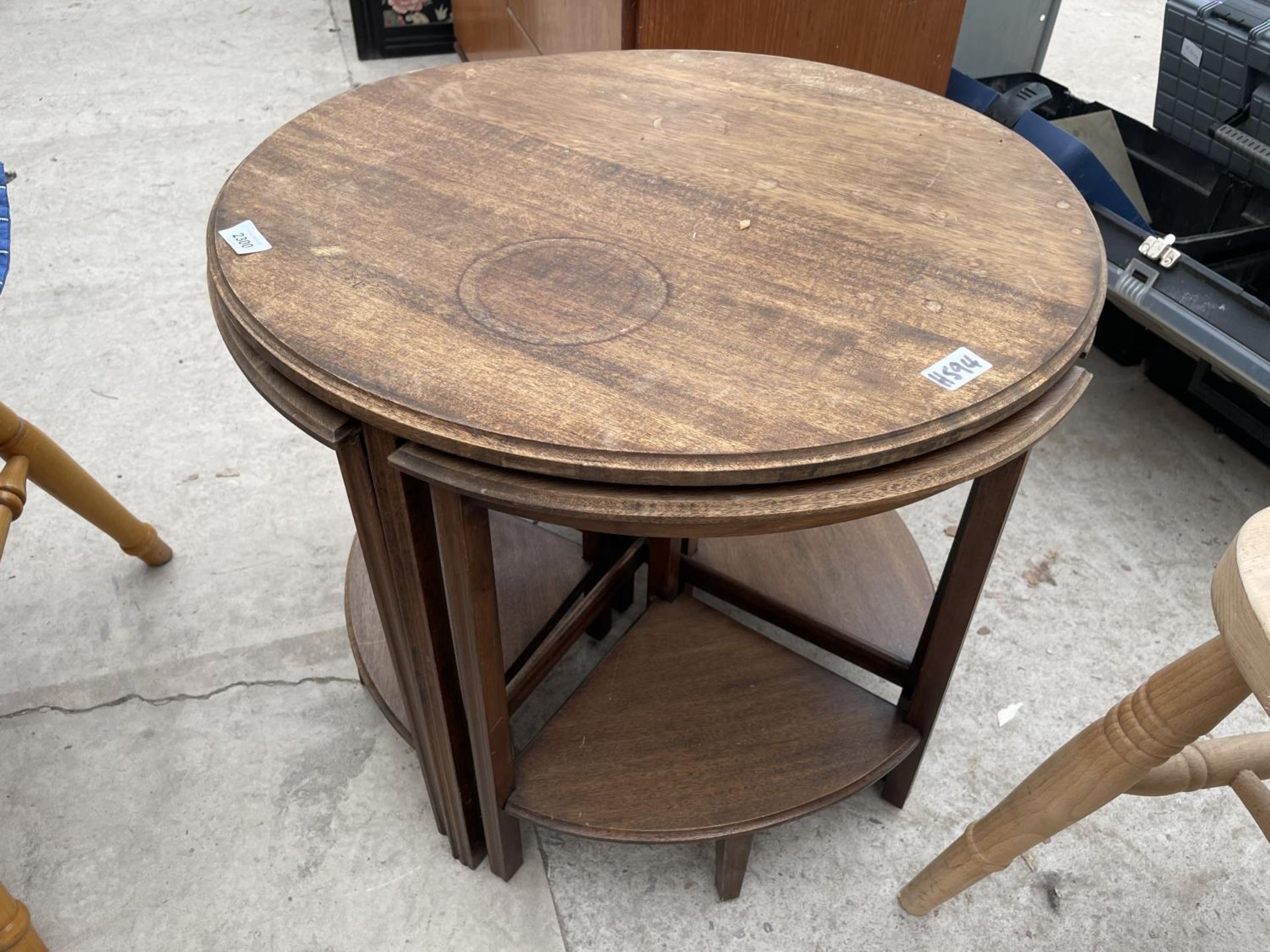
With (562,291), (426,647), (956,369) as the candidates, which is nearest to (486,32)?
(562,291)

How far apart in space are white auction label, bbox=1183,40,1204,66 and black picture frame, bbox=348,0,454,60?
2547mm

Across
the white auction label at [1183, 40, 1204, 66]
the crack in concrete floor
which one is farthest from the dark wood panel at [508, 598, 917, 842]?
the white auction label at [1183, 40, 1204, 66]

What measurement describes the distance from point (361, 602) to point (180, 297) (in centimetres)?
132

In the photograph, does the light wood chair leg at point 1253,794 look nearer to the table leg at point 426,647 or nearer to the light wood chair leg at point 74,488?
the table leg at point 426,647

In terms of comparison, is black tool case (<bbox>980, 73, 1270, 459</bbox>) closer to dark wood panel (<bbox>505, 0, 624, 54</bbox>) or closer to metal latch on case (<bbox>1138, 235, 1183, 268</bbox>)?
metal latch on case (<bbox>1138, 235, 1183, 268</bbox>)

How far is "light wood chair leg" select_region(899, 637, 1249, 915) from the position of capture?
83cm

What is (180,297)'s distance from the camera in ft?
8.00

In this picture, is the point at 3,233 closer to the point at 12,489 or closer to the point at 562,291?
the point at 12,489

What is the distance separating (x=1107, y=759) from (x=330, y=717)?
114 cm

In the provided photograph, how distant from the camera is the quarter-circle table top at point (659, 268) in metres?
0.81

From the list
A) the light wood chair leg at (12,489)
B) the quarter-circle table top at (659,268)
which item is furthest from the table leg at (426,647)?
the light wood chair leg at (12,489)

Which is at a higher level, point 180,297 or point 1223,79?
point 1223,79

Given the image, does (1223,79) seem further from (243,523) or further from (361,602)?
(243,523)

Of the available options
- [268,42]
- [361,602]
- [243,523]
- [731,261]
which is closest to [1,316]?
[243,523]
